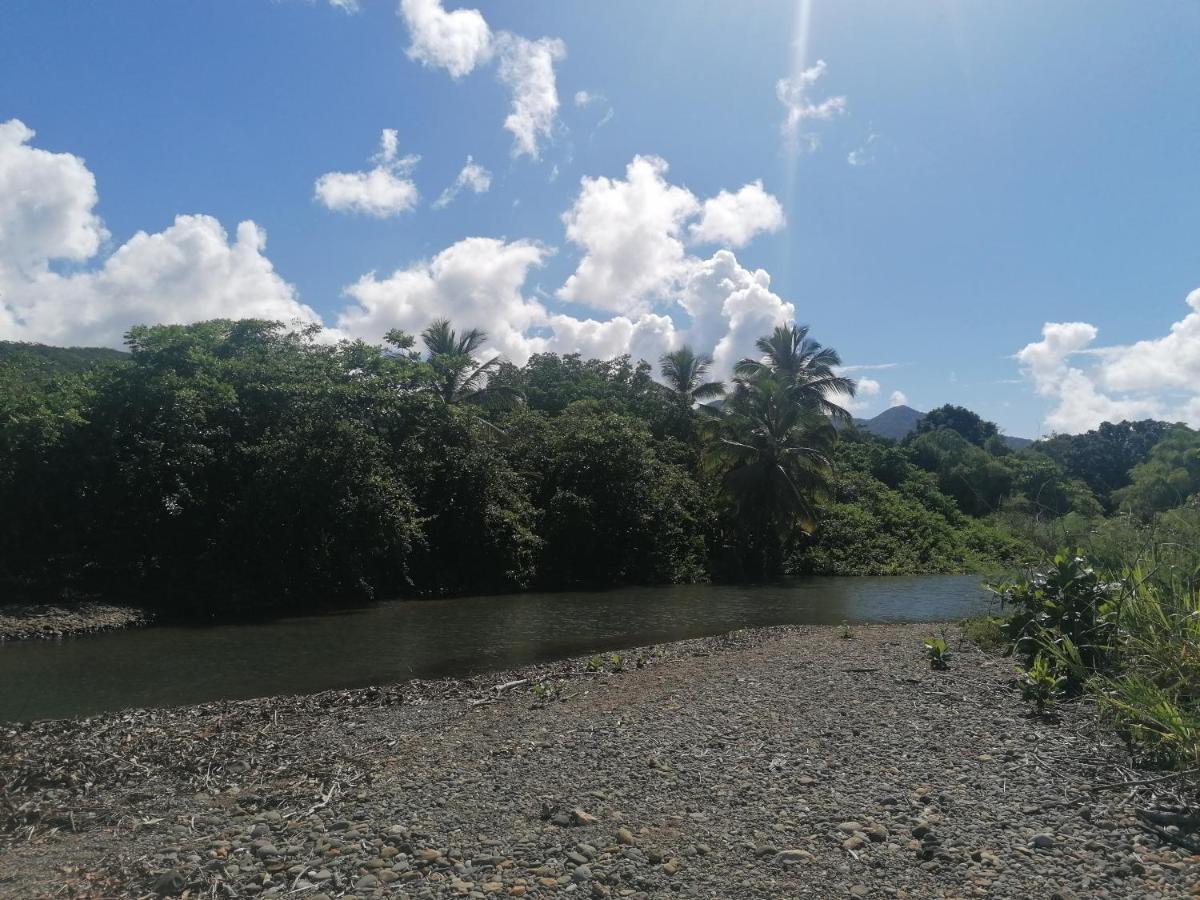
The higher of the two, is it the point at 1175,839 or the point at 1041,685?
the point at 1041,685

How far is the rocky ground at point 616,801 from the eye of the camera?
462 cm

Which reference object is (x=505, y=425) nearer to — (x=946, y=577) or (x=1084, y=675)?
(x=946, y=577)

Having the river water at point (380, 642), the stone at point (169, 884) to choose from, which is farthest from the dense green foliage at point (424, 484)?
the stone at point (169, 884)

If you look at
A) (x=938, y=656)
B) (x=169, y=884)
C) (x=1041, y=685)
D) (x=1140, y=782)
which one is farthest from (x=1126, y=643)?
(x=169, y=884)

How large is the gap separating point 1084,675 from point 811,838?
170 inches

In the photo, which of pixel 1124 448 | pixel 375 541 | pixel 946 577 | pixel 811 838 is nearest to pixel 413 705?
pixel 811 838

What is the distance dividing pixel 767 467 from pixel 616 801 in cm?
2767

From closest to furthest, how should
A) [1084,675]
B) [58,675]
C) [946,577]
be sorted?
[1084,675] → [58,675] → [946,577]

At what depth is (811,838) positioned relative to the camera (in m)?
4.99

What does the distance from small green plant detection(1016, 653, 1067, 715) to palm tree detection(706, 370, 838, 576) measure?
24635mm

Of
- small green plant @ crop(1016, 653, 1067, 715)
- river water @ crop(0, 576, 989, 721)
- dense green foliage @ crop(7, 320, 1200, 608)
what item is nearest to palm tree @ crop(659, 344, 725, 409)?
dense green foliage @ crop(7, 320, 1200, 608)

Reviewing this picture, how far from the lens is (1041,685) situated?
25.2 feet

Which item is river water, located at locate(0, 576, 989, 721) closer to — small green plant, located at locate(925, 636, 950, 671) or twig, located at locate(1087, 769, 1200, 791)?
small green plant, located at locate(925, 636, 950, 671)

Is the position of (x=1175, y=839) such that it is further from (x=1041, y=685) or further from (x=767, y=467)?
(x=767, y=467)
